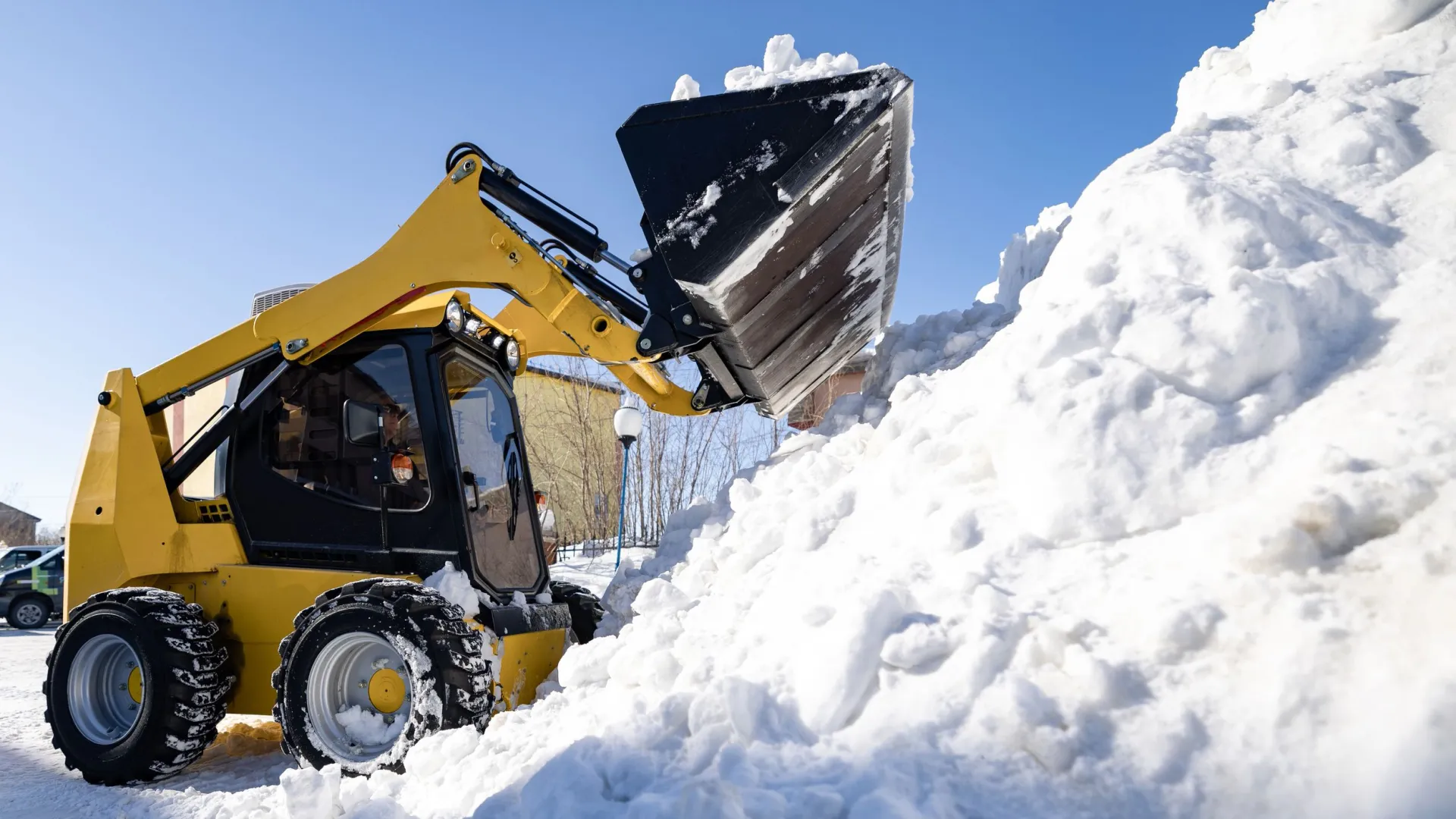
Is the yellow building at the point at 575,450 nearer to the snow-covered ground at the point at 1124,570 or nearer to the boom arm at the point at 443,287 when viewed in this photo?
the boom arm at the point at 443,287

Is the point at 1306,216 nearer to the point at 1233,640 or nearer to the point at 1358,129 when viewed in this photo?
the point at 1358,129

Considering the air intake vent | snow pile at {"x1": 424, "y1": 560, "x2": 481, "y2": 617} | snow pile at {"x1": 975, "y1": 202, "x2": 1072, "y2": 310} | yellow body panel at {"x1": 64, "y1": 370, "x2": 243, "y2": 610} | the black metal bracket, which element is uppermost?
the air intake vent

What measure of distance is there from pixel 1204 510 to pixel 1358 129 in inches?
91.4

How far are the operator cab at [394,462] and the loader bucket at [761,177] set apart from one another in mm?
1364

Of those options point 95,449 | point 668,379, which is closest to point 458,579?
point 668,379

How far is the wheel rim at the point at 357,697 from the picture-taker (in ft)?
12.9

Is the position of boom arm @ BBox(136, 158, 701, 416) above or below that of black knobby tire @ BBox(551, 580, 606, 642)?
above

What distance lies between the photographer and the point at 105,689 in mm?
4801

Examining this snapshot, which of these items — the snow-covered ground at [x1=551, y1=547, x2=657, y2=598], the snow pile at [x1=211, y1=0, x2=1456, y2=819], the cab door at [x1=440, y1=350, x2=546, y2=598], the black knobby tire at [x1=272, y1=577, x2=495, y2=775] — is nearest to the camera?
the snow pile at [x1=211, y1=0, x2=1456, y2=819]

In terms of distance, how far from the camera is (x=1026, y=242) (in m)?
5.80

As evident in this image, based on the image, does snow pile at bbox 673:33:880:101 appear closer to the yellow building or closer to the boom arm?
the boom arm

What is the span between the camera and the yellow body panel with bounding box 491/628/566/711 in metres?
3.98

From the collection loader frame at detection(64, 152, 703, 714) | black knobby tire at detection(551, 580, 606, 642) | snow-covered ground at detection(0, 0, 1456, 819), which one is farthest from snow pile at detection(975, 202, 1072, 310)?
black knobby tire at detection(551, 580, 606, 642)

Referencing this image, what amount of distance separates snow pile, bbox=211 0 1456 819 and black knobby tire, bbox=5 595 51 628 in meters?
14.6
